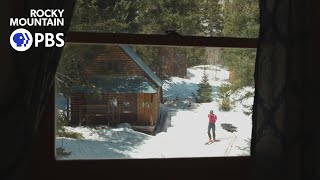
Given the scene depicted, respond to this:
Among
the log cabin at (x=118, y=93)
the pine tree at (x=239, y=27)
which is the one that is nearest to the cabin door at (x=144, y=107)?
the log cabin at (x=118, y=93)

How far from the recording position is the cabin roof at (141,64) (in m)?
1.68

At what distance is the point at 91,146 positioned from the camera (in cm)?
168

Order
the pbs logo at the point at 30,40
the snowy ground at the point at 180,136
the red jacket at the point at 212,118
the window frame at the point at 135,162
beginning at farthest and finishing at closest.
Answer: the red jacket at the point at 212,118
the snowy ground at the point at 180,136
the window frame at the point at 135,162
the pbs logo at the point at 30,40

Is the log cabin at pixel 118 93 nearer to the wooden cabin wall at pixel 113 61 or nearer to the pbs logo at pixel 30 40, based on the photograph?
the wooden cabin wall at pixel 113 61

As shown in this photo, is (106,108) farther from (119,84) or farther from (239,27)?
(239,27)

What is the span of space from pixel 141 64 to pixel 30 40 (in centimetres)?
54

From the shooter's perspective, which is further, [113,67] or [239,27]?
[239,27]

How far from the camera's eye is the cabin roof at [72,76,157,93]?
167 cm

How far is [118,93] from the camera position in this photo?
66.3 inches

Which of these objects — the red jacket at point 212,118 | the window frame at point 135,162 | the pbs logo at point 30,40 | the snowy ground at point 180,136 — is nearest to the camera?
the pbs logo at point 30,40

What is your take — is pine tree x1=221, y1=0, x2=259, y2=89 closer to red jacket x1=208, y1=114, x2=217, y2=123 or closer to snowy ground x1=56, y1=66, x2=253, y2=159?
snowy ground x1=56, y1=66, x2=253, y2=159

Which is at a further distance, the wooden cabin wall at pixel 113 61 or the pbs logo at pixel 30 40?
the wooden cabin wall at pixel 113 61

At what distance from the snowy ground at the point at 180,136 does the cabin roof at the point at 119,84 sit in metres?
0.11

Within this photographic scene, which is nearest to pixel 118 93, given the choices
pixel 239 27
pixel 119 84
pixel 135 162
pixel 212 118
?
pixel 119 84
